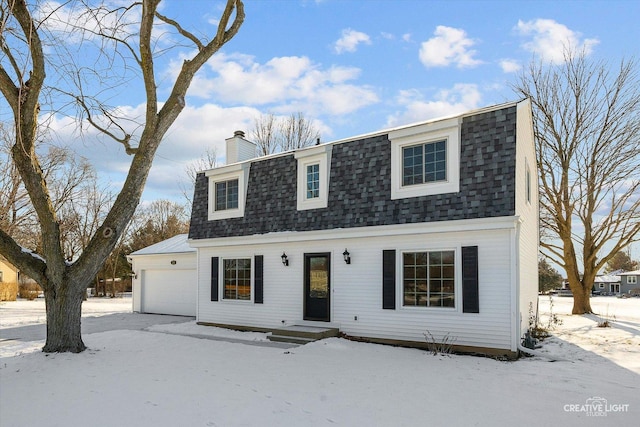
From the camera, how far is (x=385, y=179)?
9594 millimetres

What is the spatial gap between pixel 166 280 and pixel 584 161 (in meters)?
18.0

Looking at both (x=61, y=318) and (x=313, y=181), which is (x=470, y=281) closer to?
(x=313, y=181)

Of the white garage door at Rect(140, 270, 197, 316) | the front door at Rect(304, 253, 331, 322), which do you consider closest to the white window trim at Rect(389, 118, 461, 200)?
the front door at Rect(304, 253, 331, 322)

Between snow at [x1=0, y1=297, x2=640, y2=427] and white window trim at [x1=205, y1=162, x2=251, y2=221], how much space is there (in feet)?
14.1

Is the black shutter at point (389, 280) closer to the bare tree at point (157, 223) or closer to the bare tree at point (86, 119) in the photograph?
the bare tree at point (86, 119)

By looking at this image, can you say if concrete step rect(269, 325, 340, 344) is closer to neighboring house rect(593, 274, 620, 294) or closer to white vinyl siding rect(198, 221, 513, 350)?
white vinyl siding rect(198, 221, 513, 350)

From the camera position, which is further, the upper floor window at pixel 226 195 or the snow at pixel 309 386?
the upper floor window at pixel 226 195

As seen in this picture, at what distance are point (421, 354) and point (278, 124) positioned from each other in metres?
20.7

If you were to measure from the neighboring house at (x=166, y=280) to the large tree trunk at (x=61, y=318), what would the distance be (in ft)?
26.3

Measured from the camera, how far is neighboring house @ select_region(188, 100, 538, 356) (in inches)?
321

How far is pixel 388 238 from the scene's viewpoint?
934cm

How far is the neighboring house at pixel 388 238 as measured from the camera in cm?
815

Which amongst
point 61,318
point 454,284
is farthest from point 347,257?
point 61,318

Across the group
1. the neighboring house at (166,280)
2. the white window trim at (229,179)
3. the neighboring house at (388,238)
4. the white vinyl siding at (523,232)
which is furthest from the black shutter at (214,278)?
the white vinyl siding at (523,232)
